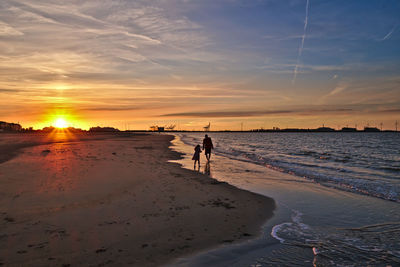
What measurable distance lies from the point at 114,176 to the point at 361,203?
11.1 metres

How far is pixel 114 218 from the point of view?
21.8 ft

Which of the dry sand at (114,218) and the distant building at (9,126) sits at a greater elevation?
the distant building at (9,126)

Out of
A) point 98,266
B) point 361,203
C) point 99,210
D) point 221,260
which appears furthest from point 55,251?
point 361,203

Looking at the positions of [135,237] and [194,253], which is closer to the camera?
[194,253]

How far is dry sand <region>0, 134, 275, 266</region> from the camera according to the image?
15.6 ft

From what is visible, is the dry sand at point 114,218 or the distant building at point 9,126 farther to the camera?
the distant building at point 9,126

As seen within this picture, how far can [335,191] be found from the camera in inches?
472

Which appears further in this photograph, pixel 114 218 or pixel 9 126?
pixel 9 126

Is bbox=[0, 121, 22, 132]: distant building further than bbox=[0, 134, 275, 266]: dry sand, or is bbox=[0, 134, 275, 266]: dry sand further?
bbox=[0, 121, 22, 132]: distant building

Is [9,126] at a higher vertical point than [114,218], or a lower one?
higher

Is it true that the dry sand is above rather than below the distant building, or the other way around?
below

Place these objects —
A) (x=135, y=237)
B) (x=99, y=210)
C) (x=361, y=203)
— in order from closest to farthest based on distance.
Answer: (x=135, y=237) < (x=99, y=210) < (x=361, y=203)

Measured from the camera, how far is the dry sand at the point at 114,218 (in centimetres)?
477

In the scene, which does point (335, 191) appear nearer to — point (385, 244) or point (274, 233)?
point (385, 244)
